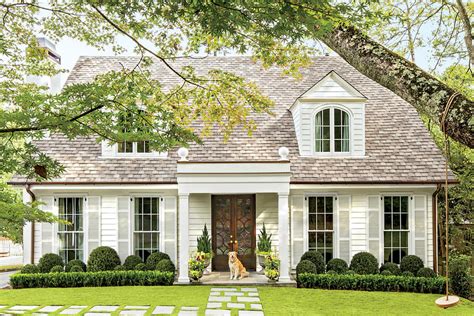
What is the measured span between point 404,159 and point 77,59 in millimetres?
11864

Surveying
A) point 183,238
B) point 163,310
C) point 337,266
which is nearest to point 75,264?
point 183,238

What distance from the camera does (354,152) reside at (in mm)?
16312

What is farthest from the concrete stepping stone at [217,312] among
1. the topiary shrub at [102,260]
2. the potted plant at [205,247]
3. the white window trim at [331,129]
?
the white window trim at [331,129]

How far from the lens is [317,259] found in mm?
14898

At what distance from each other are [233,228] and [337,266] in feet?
11.2

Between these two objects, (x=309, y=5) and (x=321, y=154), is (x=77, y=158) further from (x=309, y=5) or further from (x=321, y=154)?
(x=309, y=5)

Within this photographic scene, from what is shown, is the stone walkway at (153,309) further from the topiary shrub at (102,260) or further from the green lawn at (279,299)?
the topiary shrub at (102,260)

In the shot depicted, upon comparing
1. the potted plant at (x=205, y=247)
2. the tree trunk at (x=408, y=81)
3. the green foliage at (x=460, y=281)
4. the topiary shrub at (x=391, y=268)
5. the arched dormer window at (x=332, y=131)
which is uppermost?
the arched dormer window at (x=332, y=131)

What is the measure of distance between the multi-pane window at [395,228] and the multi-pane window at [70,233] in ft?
29.6

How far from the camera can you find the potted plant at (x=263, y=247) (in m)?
15.0

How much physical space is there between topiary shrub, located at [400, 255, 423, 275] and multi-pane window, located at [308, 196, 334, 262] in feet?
6.70

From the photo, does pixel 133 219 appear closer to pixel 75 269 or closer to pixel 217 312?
pixel 75 269

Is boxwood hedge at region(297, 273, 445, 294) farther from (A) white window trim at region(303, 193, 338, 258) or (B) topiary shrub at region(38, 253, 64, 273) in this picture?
(B) topiary shrub at region(38, 253, 64, 273)

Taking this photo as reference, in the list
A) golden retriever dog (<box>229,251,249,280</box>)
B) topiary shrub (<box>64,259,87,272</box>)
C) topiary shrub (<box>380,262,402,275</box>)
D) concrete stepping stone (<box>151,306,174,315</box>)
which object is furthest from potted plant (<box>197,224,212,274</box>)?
topiary shrub (<box>380,262,402,275</box>)
